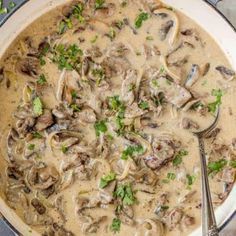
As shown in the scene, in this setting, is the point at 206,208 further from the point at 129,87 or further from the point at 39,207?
the point at 39,207

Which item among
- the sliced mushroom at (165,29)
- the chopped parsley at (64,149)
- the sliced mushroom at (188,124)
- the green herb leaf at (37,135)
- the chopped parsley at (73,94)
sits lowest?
the chopped parsley at (64,149)

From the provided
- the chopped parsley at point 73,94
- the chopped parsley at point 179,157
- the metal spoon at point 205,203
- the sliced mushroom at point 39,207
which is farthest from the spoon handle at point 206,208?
the sliced mushroom at point 39,207

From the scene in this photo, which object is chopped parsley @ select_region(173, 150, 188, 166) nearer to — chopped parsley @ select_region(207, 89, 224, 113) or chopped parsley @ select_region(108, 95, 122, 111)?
chopped parsley @ select_region(207, 89, 224, 113)

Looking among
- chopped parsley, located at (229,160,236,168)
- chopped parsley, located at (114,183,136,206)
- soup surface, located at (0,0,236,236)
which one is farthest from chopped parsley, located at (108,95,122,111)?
chopped parsley, located at (229,160,236,168)

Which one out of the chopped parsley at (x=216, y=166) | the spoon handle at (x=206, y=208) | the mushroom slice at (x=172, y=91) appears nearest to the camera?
the spoon handle at (x=206, y=208)

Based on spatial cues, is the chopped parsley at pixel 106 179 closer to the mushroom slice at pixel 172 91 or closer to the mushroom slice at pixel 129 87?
the mushroom slice at pixel 129 87

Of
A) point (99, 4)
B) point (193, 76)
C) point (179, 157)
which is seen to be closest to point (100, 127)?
point (179, 157)

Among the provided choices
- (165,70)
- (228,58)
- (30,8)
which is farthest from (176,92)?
(30,8)

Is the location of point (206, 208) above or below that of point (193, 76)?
below
